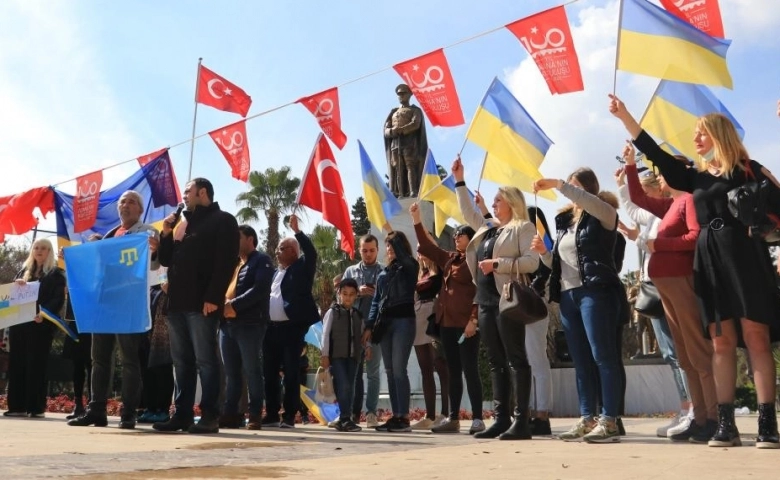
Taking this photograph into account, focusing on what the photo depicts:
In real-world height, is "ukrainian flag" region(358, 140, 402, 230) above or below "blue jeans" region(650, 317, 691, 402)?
above

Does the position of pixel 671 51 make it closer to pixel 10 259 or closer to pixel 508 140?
pixel 508 140

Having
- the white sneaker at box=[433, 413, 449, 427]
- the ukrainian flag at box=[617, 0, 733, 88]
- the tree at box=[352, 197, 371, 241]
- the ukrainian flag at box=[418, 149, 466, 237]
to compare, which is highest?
the tree at box=[352, 197, 371, 241]

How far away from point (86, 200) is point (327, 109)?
367 cm

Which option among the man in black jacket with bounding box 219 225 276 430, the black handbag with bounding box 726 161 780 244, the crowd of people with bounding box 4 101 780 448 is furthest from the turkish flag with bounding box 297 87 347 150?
the black handbag with bounding box 726 161 780 244

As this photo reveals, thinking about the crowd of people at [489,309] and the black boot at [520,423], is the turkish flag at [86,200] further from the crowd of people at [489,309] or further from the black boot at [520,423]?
the black boot at [520,423]

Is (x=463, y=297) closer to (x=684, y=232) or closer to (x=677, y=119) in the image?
(x=684, y=232)

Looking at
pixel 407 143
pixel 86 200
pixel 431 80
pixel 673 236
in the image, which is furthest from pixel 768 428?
pixel 407 143

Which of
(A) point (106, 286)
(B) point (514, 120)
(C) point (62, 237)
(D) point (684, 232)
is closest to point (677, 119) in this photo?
(B) point (514, 120)

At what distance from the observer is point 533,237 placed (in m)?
5.93

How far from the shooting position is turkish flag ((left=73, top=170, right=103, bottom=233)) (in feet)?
36.4

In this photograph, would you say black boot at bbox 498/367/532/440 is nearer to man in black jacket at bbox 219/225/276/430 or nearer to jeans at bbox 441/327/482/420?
jeans at bbox 441/327/482/420

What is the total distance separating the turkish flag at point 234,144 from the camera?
36.6 ft

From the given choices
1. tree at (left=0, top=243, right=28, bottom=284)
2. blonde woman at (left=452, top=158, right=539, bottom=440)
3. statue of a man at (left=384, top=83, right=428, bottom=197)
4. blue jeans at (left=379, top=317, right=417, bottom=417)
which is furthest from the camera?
tree at (left=0, top=243, right=28, bottom=284)

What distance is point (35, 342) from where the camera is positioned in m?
8.73
